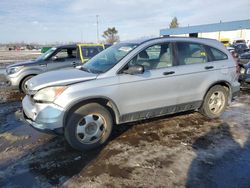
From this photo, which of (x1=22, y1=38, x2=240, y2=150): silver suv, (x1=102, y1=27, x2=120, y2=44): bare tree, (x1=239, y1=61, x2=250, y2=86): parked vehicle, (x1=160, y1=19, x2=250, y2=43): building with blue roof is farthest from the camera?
(x1=102, y1=27, x2=120, y2=44): bare tree

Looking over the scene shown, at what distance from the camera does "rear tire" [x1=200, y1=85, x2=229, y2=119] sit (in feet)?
18.1

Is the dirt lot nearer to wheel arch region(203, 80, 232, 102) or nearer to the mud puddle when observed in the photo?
the mud puddle

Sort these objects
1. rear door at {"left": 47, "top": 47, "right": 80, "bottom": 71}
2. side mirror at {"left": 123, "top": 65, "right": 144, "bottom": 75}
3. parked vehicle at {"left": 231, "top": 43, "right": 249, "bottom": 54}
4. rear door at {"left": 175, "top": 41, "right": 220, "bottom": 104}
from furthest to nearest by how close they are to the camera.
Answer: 1. parked vehicle at {"left": 231, "top": 43, "right": 249, "bottom": 54}
2. rear door at {"left": 47, "top": 47, "right": 80, "bottom": 71}
3. rear door at {"left": 175, "top": 41, "right": 220, "bottom": 104}
4. side mirror at {"left": 123, "top": 65, "right": 144, "bottom": 75}

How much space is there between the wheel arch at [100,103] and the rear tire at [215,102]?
2.28m

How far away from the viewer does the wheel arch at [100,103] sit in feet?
12.6

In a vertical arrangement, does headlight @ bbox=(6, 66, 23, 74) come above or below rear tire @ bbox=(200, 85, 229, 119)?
above

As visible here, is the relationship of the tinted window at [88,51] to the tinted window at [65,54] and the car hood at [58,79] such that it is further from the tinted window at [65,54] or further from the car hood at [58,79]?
the car hood at [58,79]

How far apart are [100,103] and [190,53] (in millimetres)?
2275

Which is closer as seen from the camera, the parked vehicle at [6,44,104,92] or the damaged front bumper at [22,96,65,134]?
the damaged front bumper at [22,96,65,134]

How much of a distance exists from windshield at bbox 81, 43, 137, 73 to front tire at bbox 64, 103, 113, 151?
749 millimetres

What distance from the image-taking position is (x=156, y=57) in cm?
489

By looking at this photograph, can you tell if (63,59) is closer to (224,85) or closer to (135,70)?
(135,70)

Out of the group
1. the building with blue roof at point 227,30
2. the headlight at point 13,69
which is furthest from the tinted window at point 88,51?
the building with blue roof at point 227,30

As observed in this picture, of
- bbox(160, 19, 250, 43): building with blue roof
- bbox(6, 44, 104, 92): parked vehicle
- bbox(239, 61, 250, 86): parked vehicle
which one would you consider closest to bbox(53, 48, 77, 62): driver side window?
bbox(6, 44, 104, 92): parked vehicle
